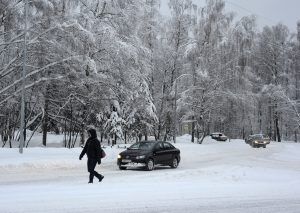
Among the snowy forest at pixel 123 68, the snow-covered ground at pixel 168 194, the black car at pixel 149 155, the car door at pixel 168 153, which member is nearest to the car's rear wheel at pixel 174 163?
the black car at pixel 149 155

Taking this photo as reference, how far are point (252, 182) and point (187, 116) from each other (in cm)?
3810

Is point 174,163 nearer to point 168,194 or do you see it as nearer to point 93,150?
point 93,150

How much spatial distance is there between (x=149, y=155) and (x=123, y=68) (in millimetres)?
13537

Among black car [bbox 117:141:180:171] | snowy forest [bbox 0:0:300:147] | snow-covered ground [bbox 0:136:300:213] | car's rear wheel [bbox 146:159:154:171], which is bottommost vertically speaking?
snow-covered ground [bbox 0:136:300:213]

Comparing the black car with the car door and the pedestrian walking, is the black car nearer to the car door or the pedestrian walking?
the car door

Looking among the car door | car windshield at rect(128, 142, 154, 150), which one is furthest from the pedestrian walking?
the car door

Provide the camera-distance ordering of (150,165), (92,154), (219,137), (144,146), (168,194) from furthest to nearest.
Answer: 1. (219,137)
2. (144,146)
3. (150,165)
4. (92,154)
5. (168,194)

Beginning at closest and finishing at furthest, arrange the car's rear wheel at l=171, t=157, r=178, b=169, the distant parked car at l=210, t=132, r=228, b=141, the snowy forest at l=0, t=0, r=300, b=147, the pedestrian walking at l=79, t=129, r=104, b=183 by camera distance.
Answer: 1. the pedestrian walking at l=79, t=129, r=104, b=183
2. the car's rear wheel at l=171, t=157, r=178, b=169
3. the snowy forest at l=0, t=0, r=300, b=147
4. the distant parked car at l=210, t=132, r=228, b=141

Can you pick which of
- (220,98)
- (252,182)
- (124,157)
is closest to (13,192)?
(252,182)

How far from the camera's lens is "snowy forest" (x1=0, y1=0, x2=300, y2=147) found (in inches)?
1323

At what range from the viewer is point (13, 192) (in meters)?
14.2

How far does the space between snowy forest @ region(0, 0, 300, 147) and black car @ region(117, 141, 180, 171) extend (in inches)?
346

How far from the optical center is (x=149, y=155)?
83.2 feet

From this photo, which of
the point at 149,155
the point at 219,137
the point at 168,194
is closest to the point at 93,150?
the point at 168,194
